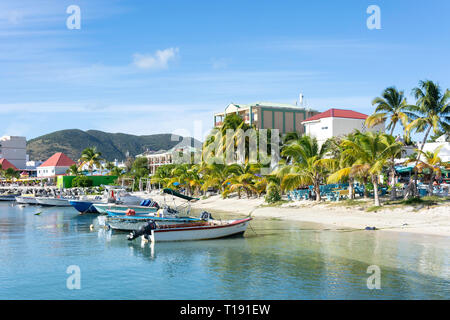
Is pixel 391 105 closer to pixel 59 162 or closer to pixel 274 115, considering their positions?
pixel 274 115

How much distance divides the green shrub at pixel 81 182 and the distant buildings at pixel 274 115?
3878cm

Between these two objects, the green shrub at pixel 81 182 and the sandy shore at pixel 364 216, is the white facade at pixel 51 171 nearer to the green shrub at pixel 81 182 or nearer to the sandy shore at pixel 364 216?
the green shrub at pixel 81 182

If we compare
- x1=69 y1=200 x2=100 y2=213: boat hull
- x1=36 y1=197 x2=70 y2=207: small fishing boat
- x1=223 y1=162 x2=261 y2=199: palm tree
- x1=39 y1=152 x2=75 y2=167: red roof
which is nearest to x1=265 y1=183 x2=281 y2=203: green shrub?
x1=223 y1=162 x2=261 y2=199: palm tree

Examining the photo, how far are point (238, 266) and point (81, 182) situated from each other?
8182cm

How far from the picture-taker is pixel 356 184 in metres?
39.9

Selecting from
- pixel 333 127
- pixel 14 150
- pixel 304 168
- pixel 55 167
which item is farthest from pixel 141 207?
pixel 14 150

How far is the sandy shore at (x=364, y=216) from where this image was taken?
26047 millimetres

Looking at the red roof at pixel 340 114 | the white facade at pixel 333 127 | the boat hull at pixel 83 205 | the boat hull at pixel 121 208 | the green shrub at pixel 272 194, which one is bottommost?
the boat hull at pixel 83 205

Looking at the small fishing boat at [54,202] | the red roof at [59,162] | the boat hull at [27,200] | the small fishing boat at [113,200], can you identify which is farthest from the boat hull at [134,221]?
the red roof at [59,162]

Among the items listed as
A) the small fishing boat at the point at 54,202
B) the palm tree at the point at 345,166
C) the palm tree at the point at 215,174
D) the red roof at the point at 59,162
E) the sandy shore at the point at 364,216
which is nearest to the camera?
the sandy shore at the point at 364,216

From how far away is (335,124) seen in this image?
54.7 m
